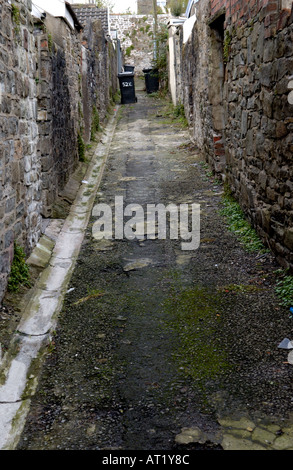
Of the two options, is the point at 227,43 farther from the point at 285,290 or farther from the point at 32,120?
the point at 285,290

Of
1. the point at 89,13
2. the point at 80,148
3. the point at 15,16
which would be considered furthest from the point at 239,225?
the point at 89,13

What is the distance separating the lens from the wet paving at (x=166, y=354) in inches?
96.0

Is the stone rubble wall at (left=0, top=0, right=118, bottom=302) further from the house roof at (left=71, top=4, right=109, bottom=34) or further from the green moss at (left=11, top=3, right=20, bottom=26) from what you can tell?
the house roof at (left=71, top=4, right=109, bottom=34)

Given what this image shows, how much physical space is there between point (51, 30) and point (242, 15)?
114 inches

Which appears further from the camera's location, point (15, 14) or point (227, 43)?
point (227, 43)

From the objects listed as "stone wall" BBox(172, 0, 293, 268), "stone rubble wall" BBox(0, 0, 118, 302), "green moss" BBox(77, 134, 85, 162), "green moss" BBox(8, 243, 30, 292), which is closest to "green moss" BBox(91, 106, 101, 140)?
"green moss" BBox(77, 134, 85, 162)

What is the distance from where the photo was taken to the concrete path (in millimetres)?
2693

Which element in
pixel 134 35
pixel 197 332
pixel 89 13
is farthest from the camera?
pixel 134 35

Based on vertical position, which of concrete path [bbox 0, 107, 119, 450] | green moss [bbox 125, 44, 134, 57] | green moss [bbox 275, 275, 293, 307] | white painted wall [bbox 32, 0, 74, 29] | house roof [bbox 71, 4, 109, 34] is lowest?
concrete path [bbox 0, 107, 119, 450]

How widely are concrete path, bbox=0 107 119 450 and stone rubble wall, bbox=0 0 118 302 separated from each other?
0.30m

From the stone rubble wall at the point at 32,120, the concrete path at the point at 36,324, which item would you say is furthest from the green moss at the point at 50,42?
the concrete path at the point at 36,324

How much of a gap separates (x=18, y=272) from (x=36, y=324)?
2.11ft

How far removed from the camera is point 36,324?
3.71m

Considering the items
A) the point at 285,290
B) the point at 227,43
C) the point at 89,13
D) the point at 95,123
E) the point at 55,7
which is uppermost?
the point at 89,13
